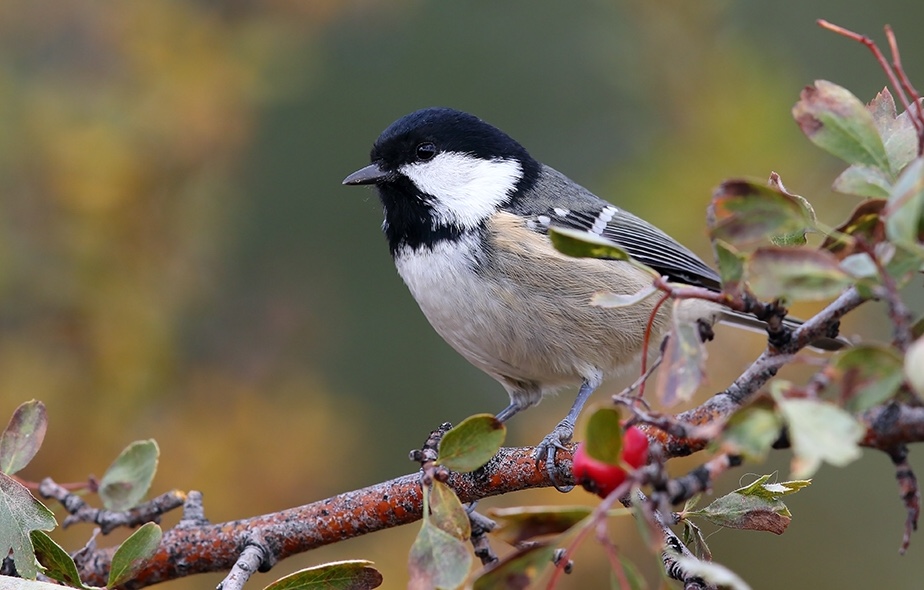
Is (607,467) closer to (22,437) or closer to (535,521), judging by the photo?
(535,521)

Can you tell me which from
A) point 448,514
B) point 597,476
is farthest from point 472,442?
point 597,476

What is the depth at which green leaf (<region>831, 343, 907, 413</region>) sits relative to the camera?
0.89 metres

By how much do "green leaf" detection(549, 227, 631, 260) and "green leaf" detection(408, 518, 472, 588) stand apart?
379mm

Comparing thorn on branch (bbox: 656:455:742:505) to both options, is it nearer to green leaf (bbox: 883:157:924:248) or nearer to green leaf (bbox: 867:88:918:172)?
green leaf (bbox: 883:157:924:248)

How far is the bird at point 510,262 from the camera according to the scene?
8.60ft


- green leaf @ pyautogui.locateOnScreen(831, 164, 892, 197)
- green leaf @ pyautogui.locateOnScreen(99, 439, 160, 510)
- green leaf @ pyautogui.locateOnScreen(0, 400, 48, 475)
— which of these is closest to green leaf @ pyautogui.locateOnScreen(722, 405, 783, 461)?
green leaf @ pyautogui.locateOnScreen(831, 164, 892, 197)

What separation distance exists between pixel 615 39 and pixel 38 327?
2306 mm

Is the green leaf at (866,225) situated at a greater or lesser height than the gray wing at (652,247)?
greater

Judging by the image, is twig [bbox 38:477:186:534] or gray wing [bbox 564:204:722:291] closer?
twig [bbox 38:477:186:534]

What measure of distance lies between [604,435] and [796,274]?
26 cm

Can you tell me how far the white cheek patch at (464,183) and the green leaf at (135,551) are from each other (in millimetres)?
1426

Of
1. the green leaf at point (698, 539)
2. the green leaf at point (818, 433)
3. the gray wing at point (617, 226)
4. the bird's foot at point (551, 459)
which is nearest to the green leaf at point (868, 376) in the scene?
the green leaf at point (818, 433)

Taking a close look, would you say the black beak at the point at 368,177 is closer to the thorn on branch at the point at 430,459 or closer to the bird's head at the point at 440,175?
the bird's head at the point at 440,175

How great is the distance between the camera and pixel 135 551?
5.00ft
